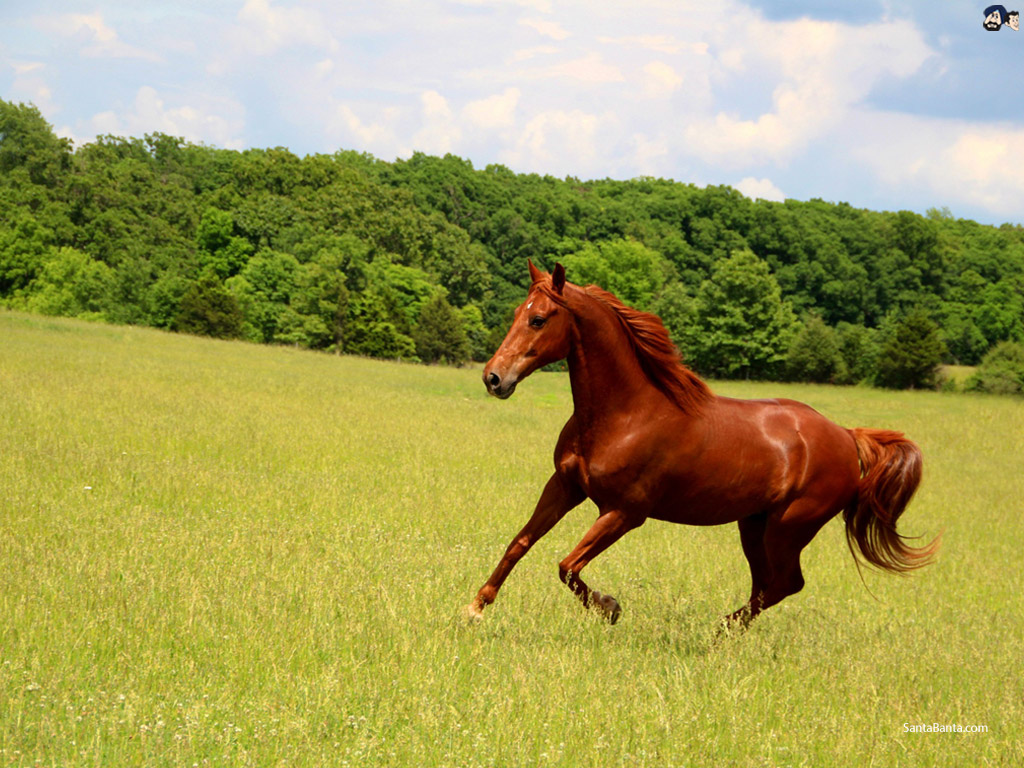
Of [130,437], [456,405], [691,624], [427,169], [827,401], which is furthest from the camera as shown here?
[427,169]

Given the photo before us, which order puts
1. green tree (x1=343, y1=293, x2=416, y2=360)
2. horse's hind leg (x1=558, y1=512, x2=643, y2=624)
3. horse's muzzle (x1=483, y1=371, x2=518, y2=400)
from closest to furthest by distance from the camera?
horse's muzzle (x1=483, y1=371, x2=518, y2=400) → horse's hind leg (x1=558, y1=512, x2=643, y2=624) → green tree (x1=343, y1=293, x2=416, y2=360)

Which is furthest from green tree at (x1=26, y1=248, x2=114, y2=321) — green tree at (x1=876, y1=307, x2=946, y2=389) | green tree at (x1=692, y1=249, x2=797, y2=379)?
green tree at (x1=876, y1=307, x2=946, y2=389)

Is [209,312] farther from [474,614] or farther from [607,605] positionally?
[607,605]

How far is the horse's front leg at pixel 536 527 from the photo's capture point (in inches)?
230

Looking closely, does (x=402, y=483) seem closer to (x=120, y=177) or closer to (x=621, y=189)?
(x=120, y=177)

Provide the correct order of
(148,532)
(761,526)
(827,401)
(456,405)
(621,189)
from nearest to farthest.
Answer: (761,526) → (148,532) → (456,405) → (827,401) → (621,189)

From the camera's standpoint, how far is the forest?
65.6 meters

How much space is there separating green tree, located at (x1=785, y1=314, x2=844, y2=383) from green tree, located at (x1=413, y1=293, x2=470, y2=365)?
24.5 meters

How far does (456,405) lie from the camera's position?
87.7 ft

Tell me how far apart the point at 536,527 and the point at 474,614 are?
704mm

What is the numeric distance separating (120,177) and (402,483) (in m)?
81.6

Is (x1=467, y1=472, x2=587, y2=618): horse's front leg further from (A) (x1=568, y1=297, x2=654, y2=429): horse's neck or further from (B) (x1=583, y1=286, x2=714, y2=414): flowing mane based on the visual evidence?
(B) (x1=583, y1=286, x2=714, y2=414): flowing mane

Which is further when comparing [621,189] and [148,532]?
[621,189]

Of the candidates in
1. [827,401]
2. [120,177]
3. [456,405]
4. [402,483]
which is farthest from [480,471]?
[120,177]
